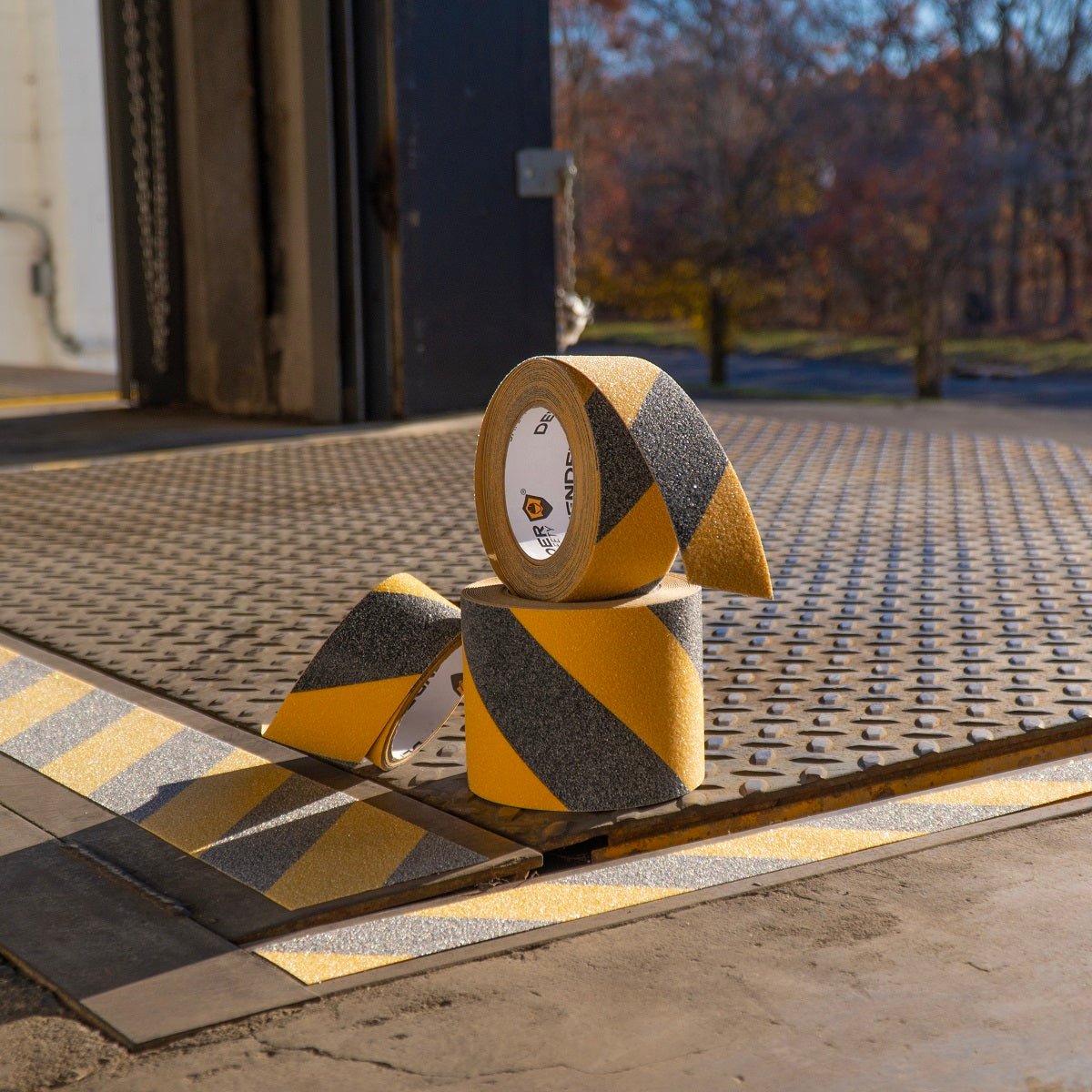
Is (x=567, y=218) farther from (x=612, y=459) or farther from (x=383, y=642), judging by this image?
(x=612, y=459)

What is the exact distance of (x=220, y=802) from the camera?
11.8 ft

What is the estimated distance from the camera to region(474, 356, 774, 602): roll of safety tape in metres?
3.30

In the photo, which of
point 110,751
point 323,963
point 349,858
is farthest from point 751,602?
point 323,963

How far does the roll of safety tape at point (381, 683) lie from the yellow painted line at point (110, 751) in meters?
0.33

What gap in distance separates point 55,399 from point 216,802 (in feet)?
36.6

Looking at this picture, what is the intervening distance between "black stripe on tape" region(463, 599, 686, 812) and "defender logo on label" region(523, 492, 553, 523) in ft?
0.89

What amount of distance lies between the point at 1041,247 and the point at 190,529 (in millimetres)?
17368

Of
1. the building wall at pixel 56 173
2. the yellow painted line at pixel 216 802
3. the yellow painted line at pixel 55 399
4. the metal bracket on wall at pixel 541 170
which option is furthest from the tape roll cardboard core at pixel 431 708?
the building wall at pixel 56 173

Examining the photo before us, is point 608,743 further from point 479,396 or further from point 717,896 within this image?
point 479,396

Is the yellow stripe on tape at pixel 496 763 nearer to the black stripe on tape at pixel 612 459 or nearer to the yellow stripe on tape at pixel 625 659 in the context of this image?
the yellow stripe on tape at pixel 625 659

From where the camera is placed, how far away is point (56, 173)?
1706 centimetres

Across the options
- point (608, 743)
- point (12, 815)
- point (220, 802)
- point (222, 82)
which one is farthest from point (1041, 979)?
point (222, 82)

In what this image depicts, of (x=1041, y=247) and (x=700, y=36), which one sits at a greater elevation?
(x=700, y=36)

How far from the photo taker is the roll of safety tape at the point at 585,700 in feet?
11.0
